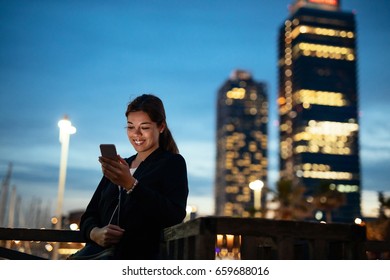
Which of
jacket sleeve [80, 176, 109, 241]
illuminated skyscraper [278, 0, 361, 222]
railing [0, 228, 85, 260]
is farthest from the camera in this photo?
illuminated skyscraper [278, 0, 361, 222]

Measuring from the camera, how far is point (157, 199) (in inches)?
108

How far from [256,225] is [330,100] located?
17076 centimetres

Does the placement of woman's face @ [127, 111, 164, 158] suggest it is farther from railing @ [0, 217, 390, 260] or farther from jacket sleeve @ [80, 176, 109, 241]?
railing @ [0, 217, 390, 260]

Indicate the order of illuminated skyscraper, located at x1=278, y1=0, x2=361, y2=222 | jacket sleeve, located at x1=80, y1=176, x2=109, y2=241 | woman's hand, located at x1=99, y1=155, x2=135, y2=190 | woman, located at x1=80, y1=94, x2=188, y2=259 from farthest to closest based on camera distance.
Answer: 1. illuminated skyscraper, located at x1=278, y1=0, x2=361, y2=222
2. jacket sleeve, located at x1=80, y1=176, x2=109, y2=241
3. woman, located at x1=80, y1=94, x2=188, y2=259
4. woman's hand, located at x1=99, y1=155, x2=135, y2=190

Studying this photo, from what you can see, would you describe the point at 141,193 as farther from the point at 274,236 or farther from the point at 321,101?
the point at 321,101

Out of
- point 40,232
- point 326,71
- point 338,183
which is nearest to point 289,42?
point 326,71

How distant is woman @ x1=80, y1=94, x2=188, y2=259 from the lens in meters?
2.72

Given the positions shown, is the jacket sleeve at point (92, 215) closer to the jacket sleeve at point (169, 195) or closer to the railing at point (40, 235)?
the railing at point (40, 235)

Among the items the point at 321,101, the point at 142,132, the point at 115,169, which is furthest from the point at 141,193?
the point at 321,101

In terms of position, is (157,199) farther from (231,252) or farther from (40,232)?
(40,232)

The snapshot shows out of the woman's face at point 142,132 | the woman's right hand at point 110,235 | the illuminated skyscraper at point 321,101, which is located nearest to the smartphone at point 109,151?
Answer: the woman's right hand at point 110,235

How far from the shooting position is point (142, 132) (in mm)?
3184

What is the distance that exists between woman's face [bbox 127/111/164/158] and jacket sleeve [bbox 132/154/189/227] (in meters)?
0.23

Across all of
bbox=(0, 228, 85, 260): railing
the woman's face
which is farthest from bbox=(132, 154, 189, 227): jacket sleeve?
bbox=(0, 228, 85, 260): railing
